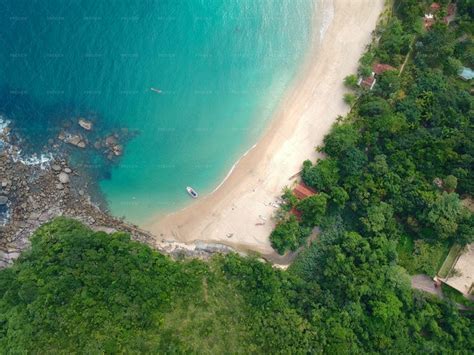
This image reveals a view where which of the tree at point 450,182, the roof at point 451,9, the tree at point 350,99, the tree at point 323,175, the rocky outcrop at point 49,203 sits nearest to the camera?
the tree at point 450,182

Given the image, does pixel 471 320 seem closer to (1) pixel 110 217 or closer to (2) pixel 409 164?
(2) pixel 409 164

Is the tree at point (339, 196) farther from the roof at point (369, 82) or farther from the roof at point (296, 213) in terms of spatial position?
the roof at point (369, 82)

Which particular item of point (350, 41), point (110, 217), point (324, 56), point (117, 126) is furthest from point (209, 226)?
point (350, 41)

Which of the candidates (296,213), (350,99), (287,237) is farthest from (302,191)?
(350,99)

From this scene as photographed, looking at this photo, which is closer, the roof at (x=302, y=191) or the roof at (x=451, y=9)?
the roof at (x=302, y=191)

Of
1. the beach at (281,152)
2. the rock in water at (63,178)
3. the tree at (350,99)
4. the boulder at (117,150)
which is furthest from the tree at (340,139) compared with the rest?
the rock in water at (63,178)
